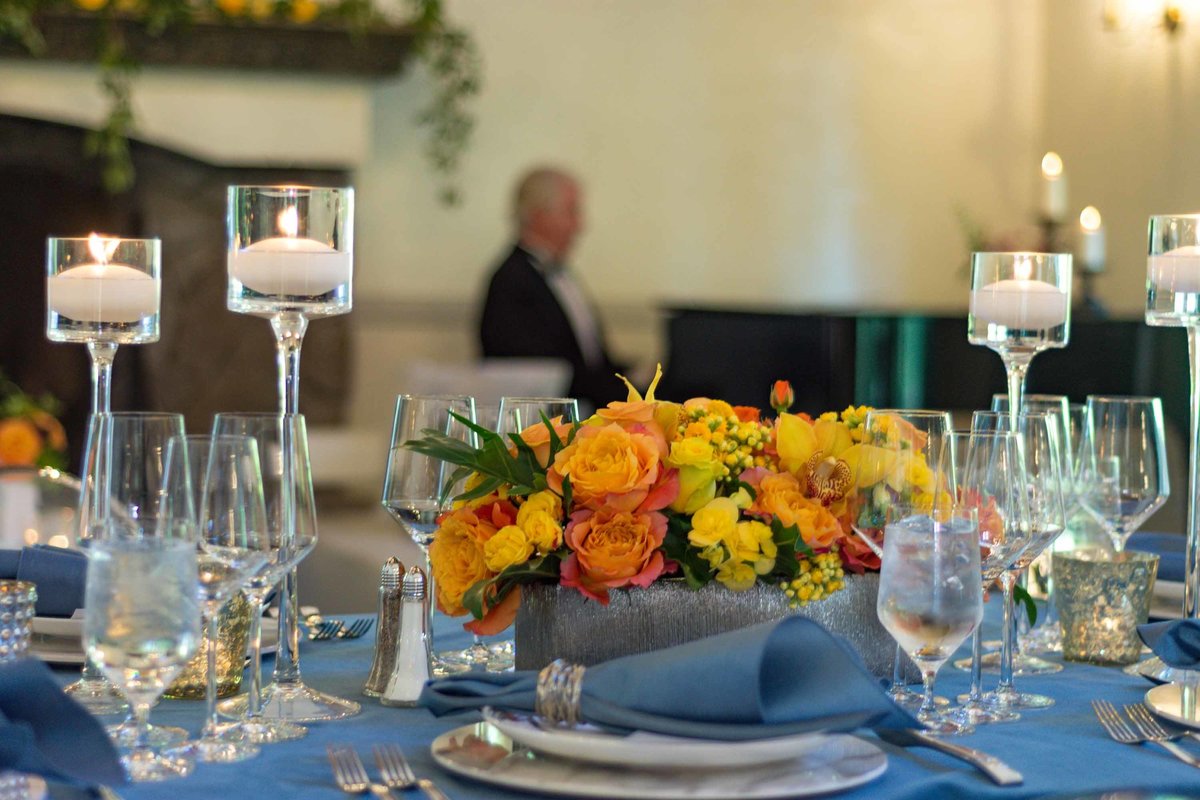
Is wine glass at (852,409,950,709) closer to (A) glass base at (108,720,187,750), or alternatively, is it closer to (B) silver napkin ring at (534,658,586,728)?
(B) silver napkin ring at (534,658,586,728)

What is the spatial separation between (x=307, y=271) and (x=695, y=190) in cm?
516

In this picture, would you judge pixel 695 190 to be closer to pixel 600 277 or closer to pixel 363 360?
pixel 600 277

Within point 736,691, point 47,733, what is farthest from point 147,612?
point 736,691

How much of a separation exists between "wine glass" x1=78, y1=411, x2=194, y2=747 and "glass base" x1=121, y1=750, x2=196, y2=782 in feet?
0.16

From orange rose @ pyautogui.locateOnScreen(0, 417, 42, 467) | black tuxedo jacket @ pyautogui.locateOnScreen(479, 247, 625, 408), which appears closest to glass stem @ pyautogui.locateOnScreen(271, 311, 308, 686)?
orange rose @ pyautogui.locateOnScreen(0, 417, 42, 467)

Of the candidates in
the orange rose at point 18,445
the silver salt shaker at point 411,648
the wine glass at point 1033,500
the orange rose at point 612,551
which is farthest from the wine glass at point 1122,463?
the orange rose at point 18,445

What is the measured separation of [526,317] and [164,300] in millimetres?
1454

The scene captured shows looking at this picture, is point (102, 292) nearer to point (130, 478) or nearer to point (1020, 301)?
point (130, 478)

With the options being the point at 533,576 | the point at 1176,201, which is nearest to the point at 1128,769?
the point at 533,576

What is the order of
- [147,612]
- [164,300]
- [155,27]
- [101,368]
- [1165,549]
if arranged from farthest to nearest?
1. [164,300]
2. [155,27]
3. [1165,549]
4. [101,368]
5. [147,612]

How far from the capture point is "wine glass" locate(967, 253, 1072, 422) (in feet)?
5.03

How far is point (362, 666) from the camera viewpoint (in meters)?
1.43

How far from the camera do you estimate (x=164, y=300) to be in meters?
5.82

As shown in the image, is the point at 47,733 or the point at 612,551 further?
the point at 612,551
